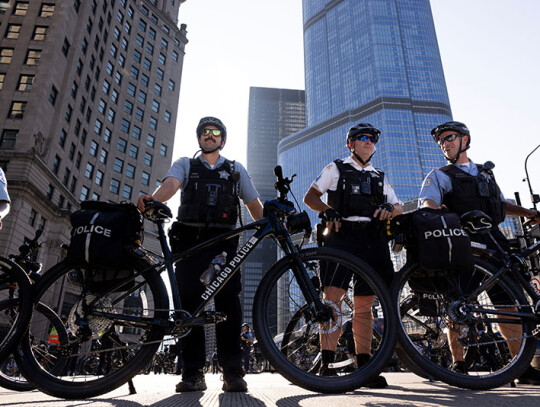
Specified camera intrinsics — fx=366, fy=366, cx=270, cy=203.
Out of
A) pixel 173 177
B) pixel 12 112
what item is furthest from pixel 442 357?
pixel 12 112

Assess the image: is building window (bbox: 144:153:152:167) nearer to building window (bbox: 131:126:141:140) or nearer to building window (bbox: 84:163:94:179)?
building window (bbox: 131:126:141:140)

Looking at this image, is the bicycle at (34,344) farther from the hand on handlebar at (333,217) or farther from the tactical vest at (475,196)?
the tactical vest at (475,196)

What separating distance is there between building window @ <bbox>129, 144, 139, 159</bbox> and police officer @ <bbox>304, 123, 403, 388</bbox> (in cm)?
4886

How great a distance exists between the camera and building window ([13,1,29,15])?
35.0m

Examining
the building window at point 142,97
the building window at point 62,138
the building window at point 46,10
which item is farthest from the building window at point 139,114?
the building window at point 46,10

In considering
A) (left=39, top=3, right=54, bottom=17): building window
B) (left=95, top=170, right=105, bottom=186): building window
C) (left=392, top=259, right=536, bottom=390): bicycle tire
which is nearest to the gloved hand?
(left=392, top=259, right=536, bottom=390): bicycle tire

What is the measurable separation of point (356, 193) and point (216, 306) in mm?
1884

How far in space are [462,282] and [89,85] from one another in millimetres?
46725

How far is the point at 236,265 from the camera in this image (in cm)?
307

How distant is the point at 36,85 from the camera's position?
31.9 metres

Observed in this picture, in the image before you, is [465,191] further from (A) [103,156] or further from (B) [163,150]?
(B) [163,150]

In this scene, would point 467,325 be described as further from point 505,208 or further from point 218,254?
point 218,254

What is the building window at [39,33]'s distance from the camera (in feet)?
112

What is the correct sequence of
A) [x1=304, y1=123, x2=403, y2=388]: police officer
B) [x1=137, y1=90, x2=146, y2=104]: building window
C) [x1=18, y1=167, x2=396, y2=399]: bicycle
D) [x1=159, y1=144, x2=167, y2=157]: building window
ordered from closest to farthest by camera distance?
[x1=18, y1=167, x2=396, y2=399]: bicycle
[x1=304, y1=123, x2=403, y2=388]: police officer
[x1=137, y1=90, x2=146, y2=104]: building window
[x1=159, y1=144, x2=167, y2=157]: building window
